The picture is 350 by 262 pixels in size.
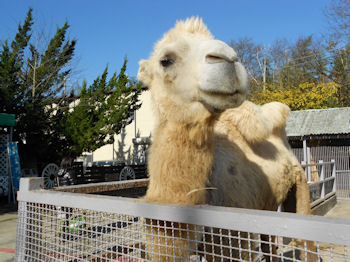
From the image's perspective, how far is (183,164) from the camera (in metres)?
2.01

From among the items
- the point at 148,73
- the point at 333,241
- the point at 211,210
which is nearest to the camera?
the point at 333,241

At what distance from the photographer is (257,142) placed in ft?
11.0

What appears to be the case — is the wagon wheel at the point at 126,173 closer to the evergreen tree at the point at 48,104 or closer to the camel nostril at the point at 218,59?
the evergreen tree at the point at 48,104

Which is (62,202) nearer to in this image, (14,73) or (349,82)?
(14,73)

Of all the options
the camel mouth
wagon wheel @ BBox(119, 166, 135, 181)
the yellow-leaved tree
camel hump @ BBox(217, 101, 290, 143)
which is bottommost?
wagon wheel @ BBox(119, 166, 135, 181)

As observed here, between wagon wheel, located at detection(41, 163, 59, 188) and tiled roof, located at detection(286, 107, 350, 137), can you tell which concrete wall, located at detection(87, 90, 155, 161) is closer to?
tiled roof, located at detection(286, 107, 350, 137)

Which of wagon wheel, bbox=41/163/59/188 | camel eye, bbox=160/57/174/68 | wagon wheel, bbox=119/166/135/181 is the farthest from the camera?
wagon wheel, bbox=119/166/135/181

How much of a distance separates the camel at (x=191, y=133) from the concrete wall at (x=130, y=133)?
21.7 meters

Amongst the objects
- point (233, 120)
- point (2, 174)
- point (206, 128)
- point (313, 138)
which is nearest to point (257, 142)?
point (233, 120)

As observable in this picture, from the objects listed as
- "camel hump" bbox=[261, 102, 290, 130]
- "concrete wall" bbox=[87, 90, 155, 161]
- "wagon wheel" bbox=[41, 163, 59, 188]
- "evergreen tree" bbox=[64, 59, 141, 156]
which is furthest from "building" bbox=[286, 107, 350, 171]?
"concrete wall" bbox=[87, 90, 155, 161]

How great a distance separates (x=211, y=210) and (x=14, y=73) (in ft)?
44.5

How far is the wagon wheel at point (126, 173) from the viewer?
43.5 ft

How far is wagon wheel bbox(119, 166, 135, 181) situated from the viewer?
13273 millimetres

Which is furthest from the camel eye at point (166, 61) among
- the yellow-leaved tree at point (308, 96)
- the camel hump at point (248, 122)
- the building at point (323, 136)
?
the yellow-leaved tree at point (308, 96)
